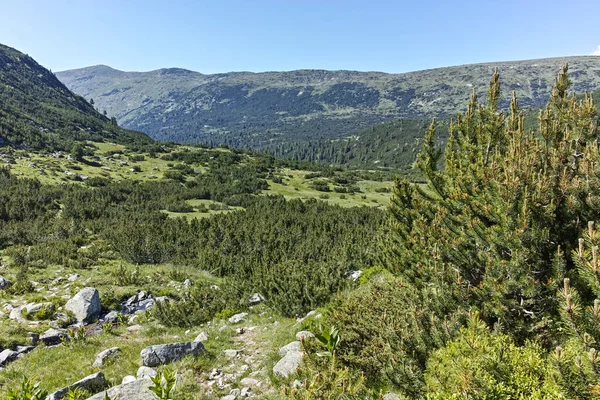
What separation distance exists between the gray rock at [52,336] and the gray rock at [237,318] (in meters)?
6.19

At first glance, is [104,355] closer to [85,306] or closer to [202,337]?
[202,337]

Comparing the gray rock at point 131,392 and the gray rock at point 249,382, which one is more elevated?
the gray rock at point 131,392

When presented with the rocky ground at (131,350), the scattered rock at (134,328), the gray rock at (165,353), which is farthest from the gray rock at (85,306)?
the gray rock at (165,353)

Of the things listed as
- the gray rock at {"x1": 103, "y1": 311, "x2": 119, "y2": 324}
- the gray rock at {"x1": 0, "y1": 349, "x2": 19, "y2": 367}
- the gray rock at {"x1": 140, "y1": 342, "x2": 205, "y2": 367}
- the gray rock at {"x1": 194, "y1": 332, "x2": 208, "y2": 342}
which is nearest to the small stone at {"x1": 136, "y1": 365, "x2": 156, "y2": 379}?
the gray rock at {"x1": 140, "y1": 342, "x2": 205, "y2": 367}

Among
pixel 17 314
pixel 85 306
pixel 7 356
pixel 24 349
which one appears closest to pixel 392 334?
pixel 7 356

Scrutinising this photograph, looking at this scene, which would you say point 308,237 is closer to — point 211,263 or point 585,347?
point 211,263

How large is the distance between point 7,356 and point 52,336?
70.7 inches

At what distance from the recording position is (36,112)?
101625 millimetres

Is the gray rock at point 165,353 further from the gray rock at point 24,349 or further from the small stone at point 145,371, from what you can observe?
the gray rock at point 24,349

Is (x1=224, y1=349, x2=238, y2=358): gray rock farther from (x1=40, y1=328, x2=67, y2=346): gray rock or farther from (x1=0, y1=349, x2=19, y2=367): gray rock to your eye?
(x1=0, y1=349, x2=19, y2=367): gray rock

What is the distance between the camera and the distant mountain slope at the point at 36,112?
71.9 m

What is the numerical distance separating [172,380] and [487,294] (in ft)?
19.1

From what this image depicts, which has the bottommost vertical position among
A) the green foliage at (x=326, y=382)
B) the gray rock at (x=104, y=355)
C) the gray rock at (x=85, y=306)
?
the gray rock at (x=85, y=306)

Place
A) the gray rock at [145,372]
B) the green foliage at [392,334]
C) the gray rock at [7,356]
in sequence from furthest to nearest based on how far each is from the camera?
1. the gray rock at [7,356]
2. the gray rock at [145,372]
3. the green foliage at [392,334]
